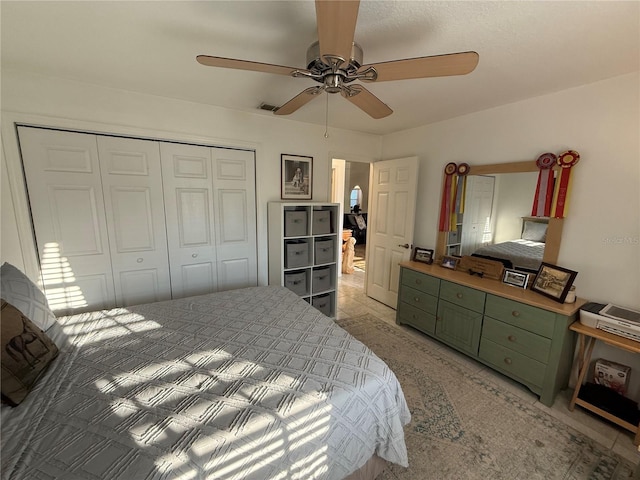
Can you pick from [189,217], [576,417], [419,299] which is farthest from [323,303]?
[576,417]

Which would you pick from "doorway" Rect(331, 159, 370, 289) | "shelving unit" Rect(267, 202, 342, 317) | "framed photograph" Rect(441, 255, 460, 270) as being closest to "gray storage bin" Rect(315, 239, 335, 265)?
"shelving unit" Rect(267, 202, 342, 317)

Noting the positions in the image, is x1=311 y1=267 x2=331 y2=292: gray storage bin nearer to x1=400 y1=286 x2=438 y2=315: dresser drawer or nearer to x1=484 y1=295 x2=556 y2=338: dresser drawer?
x1=400 y1=286 x2=438 y2=315: dresser drawer

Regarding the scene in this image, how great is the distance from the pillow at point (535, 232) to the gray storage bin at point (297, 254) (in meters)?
2.08

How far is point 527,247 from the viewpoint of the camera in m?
2.36

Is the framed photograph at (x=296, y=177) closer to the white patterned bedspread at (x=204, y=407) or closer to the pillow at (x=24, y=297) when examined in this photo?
the white patterned bedspread at (x=204, y=407)

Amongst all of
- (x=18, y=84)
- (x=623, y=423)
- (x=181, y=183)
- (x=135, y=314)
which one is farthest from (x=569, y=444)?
(x=18, y=84)

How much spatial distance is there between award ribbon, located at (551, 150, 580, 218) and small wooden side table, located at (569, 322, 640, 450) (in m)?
0.86

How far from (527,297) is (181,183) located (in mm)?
3149

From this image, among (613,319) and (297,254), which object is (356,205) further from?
(613,319)

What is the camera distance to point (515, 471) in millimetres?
1490

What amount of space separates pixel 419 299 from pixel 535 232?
3.93 ft

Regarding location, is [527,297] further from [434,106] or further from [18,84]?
[18,84]

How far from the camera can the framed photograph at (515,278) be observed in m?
2.28

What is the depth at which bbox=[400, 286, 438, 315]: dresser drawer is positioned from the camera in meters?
2.73
